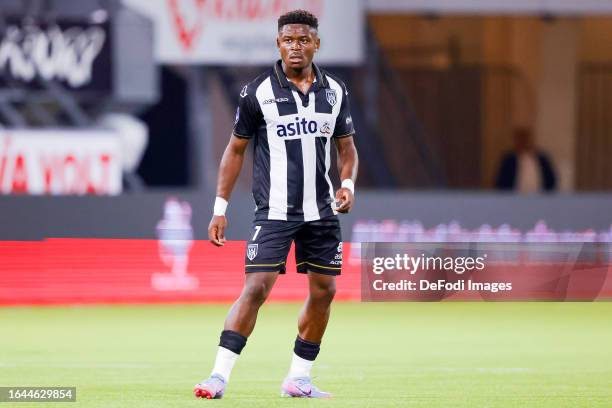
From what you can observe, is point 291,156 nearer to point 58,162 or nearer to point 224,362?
point 224,362

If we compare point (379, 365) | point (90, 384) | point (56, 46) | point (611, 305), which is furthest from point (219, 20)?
point (90, 384)

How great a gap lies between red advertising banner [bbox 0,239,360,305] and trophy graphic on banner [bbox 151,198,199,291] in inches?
0.4

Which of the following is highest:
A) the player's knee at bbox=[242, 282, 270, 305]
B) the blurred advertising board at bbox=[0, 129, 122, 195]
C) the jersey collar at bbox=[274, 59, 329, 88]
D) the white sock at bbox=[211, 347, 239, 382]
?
the jersey collar at bbox=[274, 59, 329, 88]

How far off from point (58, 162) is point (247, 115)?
10050 millimetres

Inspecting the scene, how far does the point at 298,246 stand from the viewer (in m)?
8.90

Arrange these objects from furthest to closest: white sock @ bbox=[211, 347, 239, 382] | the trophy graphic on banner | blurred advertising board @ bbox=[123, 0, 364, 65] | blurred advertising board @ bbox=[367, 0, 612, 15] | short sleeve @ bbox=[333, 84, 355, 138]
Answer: blurred advertising board @ bbox=[367, 0, 612, 15] → blurred advertising board @ bbox=[123, 0, 364, 65] → the trophy graphic on banner → short sleeve @ bbox=[333, 84, 355, 138] → white sock @ bbox=[211, 347, 239, 382]

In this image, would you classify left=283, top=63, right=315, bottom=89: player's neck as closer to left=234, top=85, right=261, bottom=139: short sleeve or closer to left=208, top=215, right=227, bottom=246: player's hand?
left=234, top=85, right=261, bottom=139: short sleeve

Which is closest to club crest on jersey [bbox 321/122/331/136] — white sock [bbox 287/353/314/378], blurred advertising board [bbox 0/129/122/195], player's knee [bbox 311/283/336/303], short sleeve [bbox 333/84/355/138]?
short sleeve [bbox 333/84/355/138]

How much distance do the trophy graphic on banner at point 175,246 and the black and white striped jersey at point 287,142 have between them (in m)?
8.21

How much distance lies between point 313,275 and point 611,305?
7653 mm

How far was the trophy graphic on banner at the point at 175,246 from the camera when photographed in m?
16.9

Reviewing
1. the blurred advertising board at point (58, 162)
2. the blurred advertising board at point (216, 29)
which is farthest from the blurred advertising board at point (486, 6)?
the blurred advertising board at point (58, 162)

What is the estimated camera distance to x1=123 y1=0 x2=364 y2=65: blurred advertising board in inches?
772

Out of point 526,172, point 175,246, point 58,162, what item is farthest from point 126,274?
point 526,172
